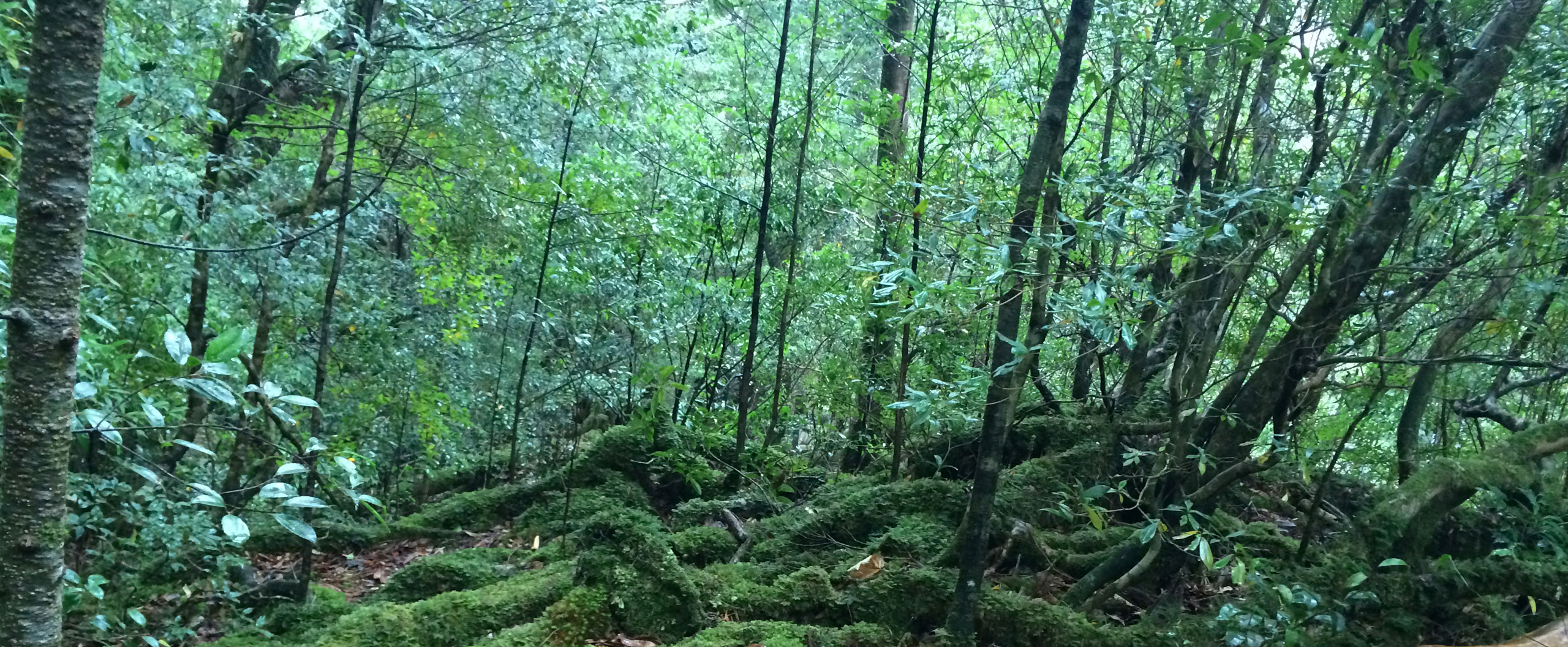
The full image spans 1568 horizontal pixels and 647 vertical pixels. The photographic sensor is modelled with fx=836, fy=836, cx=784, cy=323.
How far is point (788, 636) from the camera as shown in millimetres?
3826

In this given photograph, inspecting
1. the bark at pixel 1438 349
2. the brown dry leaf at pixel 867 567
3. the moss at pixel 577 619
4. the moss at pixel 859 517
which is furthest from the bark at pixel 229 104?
the bark at pixel 1438 349

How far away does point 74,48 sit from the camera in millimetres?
1636

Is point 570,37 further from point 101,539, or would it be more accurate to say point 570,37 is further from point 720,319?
point 101,539

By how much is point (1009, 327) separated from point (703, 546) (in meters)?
2.81

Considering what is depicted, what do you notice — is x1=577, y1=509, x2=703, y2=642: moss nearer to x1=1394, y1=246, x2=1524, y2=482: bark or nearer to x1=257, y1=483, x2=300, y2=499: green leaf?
x1=257, y1=483, x2=300, y2=499: green leaf

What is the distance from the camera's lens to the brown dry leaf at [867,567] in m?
4.45

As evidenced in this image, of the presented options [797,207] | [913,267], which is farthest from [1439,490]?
[797,207]

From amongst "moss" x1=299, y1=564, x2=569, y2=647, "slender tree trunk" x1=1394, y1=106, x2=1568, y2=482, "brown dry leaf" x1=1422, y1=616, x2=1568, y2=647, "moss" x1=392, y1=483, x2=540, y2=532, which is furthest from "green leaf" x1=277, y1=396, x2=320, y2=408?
"moss" x1=392, y1=483, x2=540, y2=532

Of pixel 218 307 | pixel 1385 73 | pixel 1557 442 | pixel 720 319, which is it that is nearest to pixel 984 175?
pixel 1385 73

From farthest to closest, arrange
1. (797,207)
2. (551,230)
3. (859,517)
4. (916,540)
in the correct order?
(551,230) < (797,207) < (859,517) < (916,540)

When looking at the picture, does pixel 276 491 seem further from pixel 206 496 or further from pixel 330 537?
pixel 330 537

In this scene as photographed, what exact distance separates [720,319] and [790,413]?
5.17ft

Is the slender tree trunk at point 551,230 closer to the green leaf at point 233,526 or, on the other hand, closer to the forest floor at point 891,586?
the forest floor at point 891,586

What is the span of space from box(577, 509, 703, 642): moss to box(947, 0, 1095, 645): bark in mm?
1336
